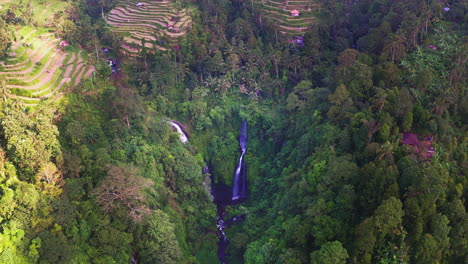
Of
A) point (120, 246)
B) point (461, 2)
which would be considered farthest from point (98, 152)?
point (461, 2)

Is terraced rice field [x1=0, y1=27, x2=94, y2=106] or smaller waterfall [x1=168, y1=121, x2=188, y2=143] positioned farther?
smaller waterfall [x1=168, y1=121, x2=188, y2=143]

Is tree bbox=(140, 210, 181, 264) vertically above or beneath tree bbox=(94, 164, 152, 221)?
beneath

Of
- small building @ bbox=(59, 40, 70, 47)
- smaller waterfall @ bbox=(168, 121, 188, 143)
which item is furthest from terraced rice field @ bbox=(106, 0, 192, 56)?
smaller waterfall @ bbox=(168, 121, 188, 143)

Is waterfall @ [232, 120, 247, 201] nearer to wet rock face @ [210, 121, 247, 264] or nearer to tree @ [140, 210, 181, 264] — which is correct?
wet rock face @ [210, 121, 247, 264]

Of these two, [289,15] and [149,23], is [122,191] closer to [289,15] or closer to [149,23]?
[149,23]

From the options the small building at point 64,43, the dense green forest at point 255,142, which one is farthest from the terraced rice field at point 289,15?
Answer: the small building at point 64,43

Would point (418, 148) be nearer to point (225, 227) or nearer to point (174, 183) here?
point (225, 227)

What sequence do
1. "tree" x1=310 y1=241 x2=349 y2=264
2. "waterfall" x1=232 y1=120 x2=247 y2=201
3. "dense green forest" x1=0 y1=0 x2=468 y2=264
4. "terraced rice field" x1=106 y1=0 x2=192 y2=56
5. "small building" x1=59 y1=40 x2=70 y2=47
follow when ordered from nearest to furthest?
"tree" x1=310 y1=241 x2=349 y2=264 < "dense green forest" x1=0 y1=0 x2=468 y2=264 < "waterfall" x1=232 y1=120 x2=247 y2=201 < "small building" x1=59 y1=40 x2=70 y2=47 < "terraced rice field" x1=106 y1=0 x2=192 y2=56
